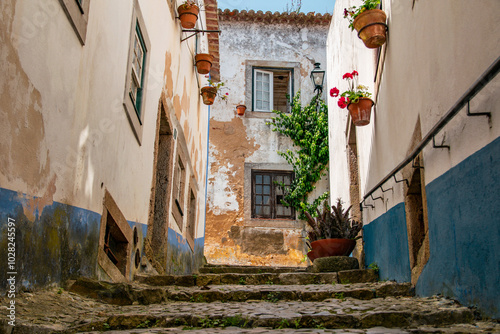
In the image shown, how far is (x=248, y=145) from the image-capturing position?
13.5 meters

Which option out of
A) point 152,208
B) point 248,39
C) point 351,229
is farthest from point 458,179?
point 248,39

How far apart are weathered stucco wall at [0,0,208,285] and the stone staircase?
9.2 inches

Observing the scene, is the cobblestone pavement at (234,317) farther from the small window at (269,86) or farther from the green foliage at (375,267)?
the small window at (269,86)

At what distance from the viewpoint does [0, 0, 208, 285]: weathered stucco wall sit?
107 inches

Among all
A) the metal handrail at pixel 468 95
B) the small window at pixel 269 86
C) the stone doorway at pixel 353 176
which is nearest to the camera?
the metal handrail at pixel 468 95

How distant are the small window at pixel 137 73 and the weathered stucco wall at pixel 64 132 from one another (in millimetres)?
98

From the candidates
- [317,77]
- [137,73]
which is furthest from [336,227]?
[317,77]

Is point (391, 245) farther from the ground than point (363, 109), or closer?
closer

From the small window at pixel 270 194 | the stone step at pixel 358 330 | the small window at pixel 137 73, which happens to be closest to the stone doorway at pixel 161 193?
the small window at pixel 137 73

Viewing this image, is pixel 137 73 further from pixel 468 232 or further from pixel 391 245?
pixel 468 232

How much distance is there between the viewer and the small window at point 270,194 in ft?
42.9

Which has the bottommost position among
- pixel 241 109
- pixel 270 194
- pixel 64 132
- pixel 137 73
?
pixel 64 132

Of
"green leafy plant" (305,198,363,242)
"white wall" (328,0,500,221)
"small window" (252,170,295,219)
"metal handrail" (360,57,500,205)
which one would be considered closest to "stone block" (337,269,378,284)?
"white wall" (328,0,500,221)

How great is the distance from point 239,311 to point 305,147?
9.89 m
